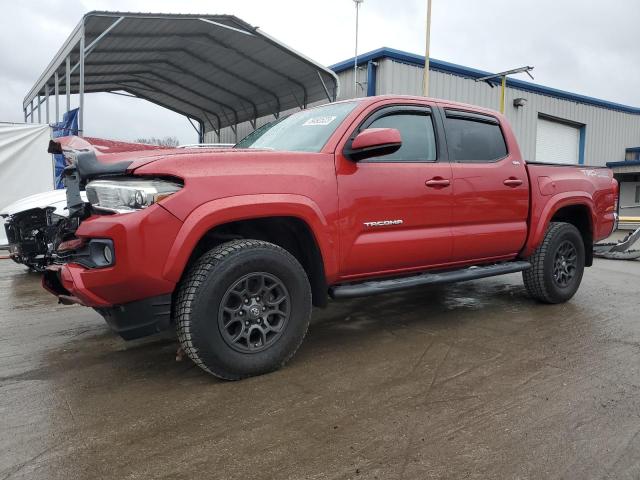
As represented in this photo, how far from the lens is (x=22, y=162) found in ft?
34.7

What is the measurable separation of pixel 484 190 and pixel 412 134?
832 mm

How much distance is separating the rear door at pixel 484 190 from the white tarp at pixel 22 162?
32.0 feet

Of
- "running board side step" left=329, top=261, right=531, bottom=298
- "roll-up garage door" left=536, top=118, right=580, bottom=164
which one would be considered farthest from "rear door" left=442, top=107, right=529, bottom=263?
"roll-up garage door" left=536, top=118, right=580, bottom=164

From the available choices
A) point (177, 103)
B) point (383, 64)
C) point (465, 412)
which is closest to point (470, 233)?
point (465, 412)

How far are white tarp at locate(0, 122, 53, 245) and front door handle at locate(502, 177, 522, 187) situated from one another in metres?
10.0

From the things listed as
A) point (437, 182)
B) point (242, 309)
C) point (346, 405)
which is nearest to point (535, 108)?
point (437, 182)

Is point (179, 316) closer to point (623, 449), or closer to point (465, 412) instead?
point (465, 412)

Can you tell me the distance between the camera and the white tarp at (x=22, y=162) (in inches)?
407

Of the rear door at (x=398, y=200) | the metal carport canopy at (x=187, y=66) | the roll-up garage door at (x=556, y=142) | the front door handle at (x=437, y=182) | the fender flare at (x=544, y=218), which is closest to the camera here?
the rear door at (x=398, y=200)

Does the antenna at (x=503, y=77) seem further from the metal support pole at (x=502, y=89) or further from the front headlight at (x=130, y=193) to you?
the front headlight at (x=130, y=193)

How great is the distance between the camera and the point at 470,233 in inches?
164

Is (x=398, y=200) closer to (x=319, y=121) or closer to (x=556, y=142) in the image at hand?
(x=319, y=121)

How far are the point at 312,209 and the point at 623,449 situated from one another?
208 centimetres

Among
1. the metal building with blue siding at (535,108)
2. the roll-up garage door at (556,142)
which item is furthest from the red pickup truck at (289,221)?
the roll-up garage door at (556,142)
